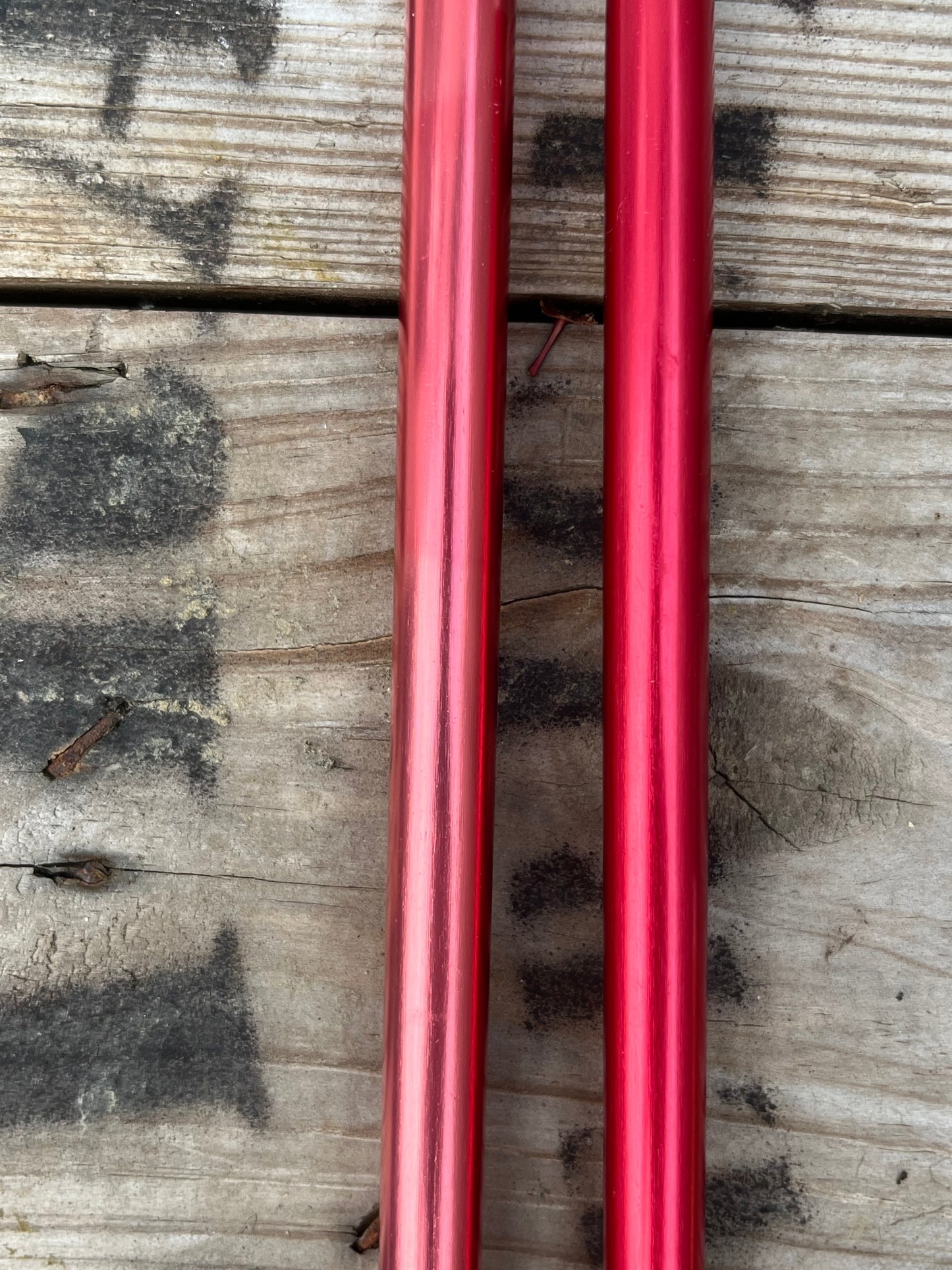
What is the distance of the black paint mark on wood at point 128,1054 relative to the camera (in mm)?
520

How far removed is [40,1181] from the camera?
52 cm

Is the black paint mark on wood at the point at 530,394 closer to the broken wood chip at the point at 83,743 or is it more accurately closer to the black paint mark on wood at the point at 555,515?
the black paint mark on wood at the point at 555,515

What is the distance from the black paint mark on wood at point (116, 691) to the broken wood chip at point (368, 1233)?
258 mm

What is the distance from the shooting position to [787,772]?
1.73ft

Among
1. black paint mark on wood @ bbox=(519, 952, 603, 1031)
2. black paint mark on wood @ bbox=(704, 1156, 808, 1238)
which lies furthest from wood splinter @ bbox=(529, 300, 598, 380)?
black paint mark on wood @ bbox=(704, 1156, 808, 1238)

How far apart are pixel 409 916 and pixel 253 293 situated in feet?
1.18

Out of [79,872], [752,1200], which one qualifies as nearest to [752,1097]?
[752,1200]

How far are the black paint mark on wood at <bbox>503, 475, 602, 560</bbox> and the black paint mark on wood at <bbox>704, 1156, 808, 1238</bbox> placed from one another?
0.36 m

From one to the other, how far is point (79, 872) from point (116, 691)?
0.10 m

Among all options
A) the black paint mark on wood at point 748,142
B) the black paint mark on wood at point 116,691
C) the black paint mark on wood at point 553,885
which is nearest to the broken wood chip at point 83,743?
the black paint mark on wood at point 116,691

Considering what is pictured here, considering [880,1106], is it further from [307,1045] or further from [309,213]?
[309,213]

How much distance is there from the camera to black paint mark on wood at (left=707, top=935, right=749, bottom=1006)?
0.52 m

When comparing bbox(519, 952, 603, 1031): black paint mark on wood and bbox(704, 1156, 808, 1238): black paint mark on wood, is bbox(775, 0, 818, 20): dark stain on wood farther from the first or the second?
bbox(704, 1156, 808, 1238): black paint mark on wood

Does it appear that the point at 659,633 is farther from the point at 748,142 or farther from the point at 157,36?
the point at 157,36
